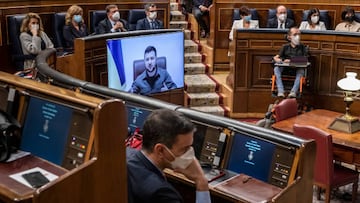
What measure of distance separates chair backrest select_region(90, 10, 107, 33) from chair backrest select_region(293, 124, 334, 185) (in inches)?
172

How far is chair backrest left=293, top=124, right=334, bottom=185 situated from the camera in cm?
394

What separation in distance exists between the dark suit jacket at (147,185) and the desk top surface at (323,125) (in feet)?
8.58

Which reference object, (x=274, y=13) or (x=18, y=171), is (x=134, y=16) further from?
(x=18, y=171)

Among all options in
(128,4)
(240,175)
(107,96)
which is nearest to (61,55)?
(128,4)

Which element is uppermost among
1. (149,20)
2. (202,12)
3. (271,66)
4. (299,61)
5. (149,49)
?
(202,12)

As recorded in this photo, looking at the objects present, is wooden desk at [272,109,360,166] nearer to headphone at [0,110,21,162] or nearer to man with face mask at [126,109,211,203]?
man with face mask at [126,109,211,203]

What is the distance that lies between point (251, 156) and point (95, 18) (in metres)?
5.63

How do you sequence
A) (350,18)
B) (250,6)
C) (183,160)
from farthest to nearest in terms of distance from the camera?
(250,6) → (350,18) → (183,160)

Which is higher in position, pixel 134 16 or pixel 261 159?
pixel 134 16

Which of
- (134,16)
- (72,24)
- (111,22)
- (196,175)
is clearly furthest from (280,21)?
(196,175)

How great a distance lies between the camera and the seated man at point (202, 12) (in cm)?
884

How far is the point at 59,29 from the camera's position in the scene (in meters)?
7.05

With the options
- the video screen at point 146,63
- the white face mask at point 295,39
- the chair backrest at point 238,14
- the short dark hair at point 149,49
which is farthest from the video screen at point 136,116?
the chair backrest at point 238,14

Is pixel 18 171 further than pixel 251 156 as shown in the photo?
No
